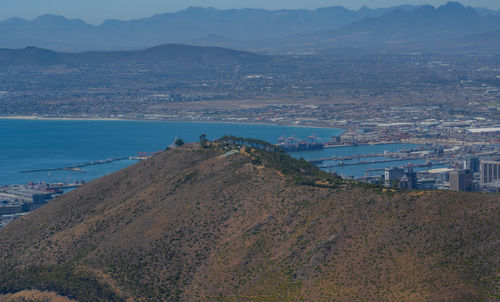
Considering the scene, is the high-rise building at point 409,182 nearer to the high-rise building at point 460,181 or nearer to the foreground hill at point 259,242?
the high-rise building at point 460,181

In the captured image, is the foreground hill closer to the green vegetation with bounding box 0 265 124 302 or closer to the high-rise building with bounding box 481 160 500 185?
the green vegetation with bounding box 0 265 124 302

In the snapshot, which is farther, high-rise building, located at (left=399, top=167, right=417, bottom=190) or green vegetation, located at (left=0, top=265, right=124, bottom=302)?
high-rise building, located at (left=399, top=167, right=417, bottom=190)

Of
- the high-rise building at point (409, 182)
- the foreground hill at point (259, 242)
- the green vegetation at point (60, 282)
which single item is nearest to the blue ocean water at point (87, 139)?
the high-rise building at point (409, 182)

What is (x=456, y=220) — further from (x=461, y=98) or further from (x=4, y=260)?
(x=461, y=98)

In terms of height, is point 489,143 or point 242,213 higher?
point 242,213


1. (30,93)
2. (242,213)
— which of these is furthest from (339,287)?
(30,93)

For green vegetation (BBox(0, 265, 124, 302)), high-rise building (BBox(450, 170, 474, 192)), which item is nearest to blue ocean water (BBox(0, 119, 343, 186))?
high-rise building (BBox(450, 170, 474, 192))
